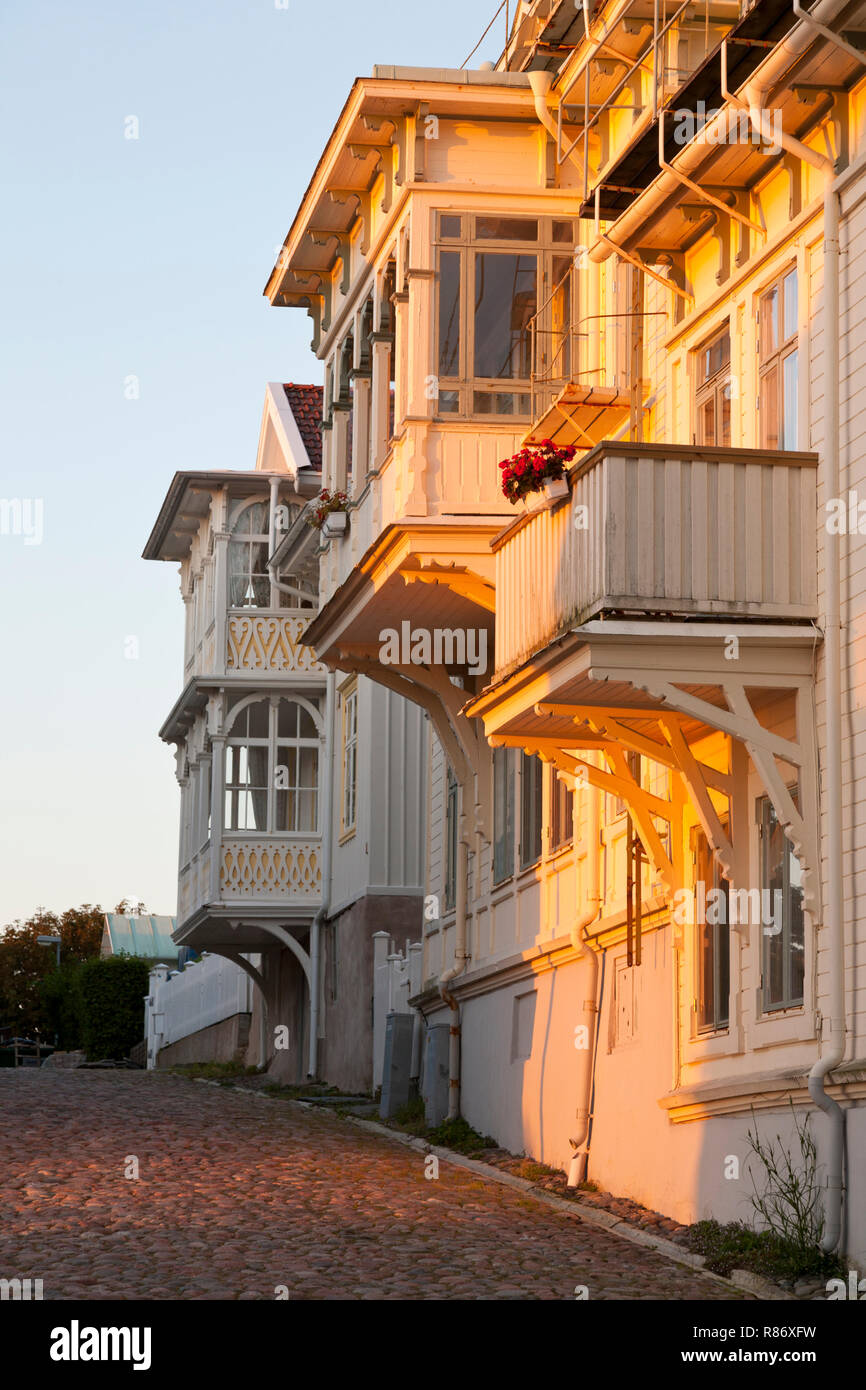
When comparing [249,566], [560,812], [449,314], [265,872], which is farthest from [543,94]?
[265,872]

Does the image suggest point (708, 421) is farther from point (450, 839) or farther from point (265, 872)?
point (265, 872)

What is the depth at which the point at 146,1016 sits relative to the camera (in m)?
48.2

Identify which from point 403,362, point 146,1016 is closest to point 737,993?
point 403,362

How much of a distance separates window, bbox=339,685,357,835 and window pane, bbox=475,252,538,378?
11584 mm

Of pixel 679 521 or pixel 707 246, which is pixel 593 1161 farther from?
pixel 707 246

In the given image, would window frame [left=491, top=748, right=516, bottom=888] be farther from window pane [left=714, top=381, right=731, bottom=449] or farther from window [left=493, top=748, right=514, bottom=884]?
window pane [left=714, top=381, right=731, bottom=449]

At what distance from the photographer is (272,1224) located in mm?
13297

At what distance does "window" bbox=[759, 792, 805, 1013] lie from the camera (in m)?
12.3

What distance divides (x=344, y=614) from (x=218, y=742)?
483 inches

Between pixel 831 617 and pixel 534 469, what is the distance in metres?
2.56

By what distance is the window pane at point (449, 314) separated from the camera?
1756cm

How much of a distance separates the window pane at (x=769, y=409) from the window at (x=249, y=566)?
62.6 ft

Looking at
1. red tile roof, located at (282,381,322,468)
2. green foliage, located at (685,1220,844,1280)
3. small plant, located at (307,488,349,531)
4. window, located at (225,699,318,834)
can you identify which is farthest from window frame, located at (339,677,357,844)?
green foliage, located at (685,1220,844,1280)

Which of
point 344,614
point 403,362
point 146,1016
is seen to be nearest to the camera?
point 403,362
